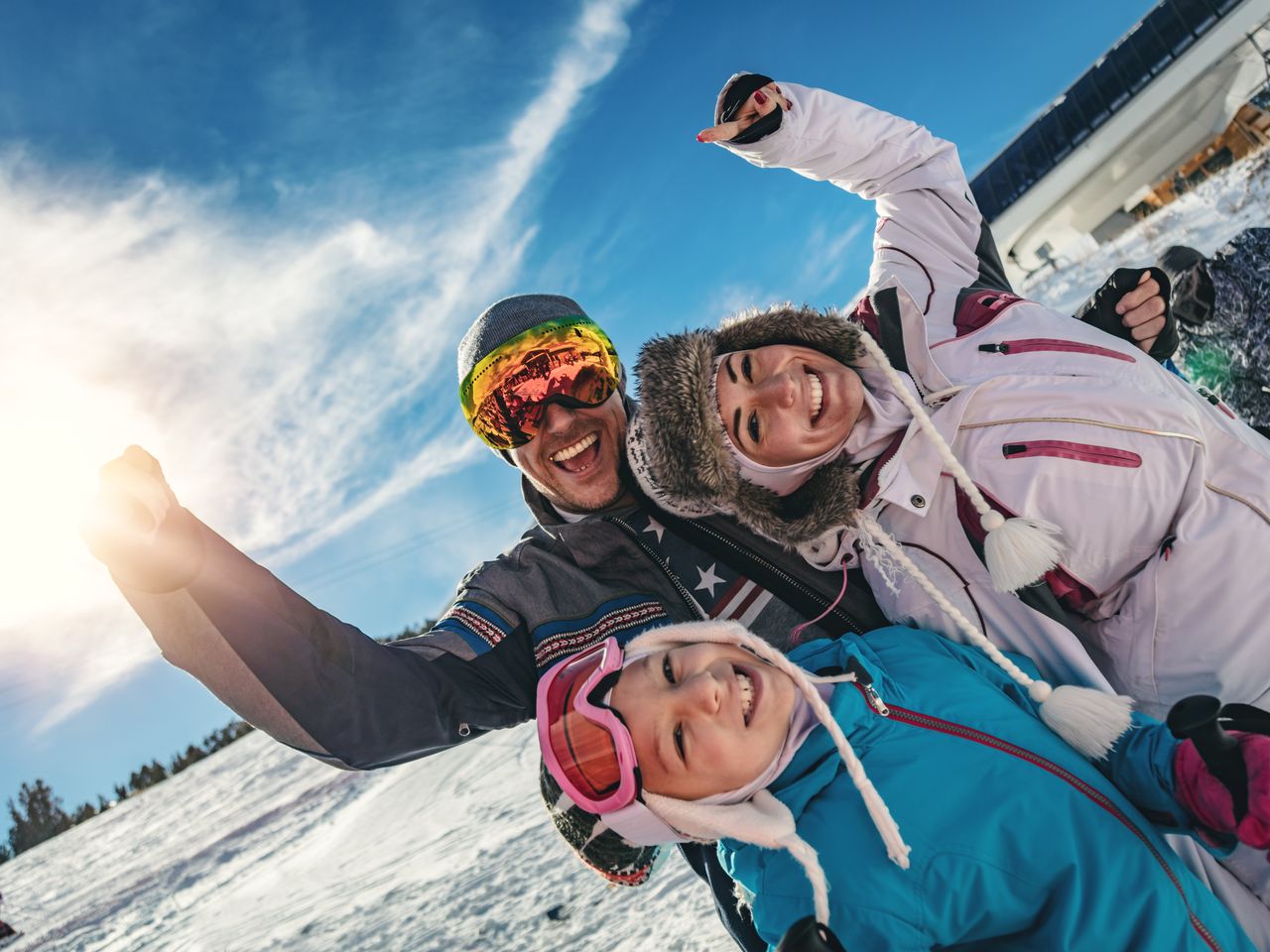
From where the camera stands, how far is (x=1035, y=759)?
162 cm

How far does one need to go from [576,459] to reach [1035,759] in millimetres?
1629

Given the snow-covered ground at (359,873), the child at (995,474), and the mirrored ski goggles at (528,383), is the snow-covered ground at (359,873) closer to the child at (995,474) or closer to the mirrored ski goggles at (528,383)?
the child at (995,474)

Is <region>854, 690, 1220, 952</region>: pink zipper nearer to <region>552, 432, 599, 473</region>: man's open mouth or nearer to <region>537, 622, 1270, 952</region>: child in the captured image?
<region>537, 622, 1270, 952</region>: child

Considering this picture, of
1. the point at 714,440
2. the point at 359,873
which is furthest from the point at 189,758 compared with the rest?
the point at 714,440

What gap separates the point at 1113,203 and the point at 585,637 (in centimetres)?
2933

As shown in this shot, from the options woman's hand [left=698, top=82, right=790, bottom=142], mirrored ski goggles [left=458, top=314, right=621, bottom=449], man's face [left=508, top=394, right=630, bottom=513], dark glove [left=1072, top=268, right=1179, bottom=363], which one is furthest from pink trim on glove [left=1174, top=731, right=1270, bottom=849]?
woman's hand [left=698, top=82, right=790, bottom=142]

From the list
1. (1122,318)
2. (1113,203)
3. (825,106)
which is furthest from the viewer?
(1113,203)

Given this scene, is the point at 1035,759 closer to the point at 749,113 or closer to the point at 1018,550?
the point at 1018,550

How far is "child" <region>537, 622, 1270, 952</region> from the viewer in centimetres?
144

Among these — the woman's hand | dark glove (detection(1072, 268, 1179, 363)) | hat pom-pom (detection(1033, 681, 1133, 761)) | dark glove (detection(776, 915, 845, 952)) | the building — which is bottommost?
hat pom-pom (detection(1033, 681, 1133, 761))

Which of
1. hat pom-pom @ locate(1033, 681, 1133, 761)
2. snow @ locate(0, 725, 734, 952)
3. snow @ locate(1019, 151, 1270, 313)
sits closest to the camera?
hat pom-pom @ locate(1033, 681, 1133, 761)

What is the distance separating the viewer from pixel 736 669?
73.0 inches

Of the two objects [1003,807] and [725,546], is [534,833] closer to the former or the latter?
[725,546]

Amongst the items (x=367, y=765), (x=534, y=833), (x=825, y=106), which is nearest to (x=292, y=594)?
(x=367, y=765)
